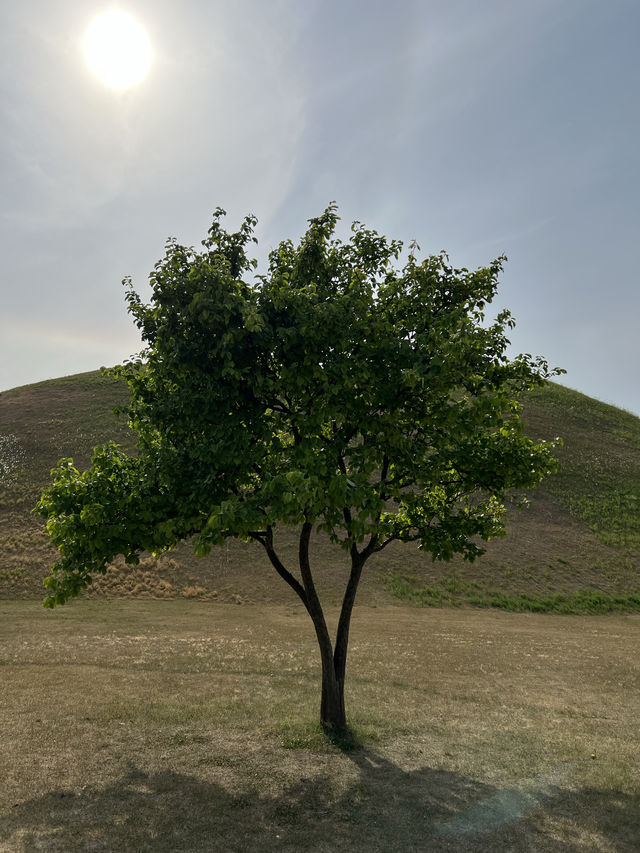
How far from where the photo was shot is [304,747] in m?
13.1

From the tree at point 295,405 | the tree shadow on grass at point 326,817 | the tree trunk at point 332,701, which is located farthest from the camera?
the tree trunk at point 332,701

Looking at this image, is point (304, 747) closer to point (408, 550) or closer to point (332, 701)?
point (332, 701)

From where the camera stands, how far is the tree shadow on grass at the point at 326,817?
8812mm

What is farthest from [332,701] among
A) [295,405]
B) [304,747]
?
[295,405]

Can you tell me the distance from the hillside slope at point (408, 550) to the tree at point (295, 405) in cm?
2872

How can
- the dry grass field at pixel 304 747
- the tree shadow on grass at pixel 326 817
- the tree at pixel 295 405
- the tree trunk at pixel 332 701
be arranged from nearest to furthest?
the tree shadow on grass at pixel 326 817 < the dry grass field at pixel 304 747 < the tree at pixel 295 405 < the tree trunk at pixel 332 701

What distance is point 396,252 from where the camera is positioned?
50.5 ft

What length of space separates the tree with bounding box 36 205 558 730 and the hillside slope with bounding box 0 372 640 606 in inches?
1131

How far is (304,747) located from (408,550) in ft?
125

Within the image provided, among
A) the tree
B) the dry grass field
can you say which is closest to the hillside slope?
the dry grass field

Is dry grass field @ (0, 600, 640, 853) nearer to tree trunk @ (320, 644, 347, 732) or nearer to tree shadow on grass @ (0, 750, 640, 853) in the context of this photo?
tree shadow on grass @ (0, 750, 640, 853)

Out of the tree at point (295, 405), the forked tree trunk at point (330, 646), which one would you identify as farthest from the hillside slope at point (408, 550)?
the tree at point (295, 405)

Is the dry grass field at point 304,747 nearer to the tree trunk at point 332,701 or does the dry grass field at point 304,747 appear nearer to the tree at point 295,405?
the tree trunk at point 332,701

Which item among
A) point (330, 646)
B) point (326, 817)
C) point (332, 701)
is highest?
point (330, 646)
